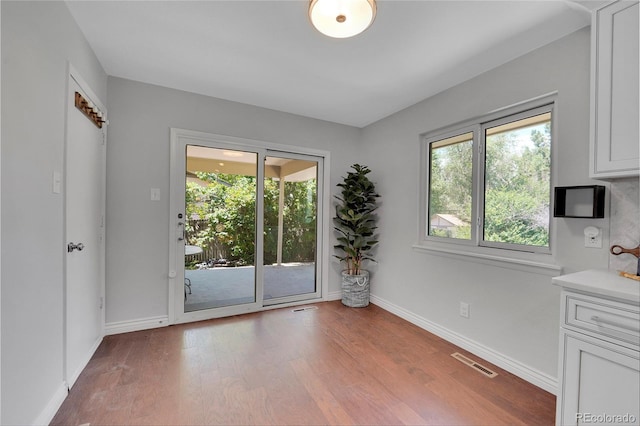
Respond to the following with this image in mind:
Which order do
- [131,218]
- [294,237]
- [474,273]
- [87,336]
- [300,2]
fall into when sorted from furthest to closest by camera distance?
[294,237] → [131,218] → [474,273] → [87,336] → [300,2]

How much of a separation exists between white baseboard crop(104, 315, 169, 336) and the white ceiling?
2.33m

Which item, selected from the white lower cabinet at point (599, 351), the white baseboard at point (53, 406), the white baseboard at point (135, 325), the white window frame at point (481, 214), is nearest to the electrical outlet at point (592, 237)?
the white window frame at point (481, 214)

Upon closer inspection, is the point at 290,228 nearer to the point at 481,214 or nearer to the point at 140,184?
the point at 140,184

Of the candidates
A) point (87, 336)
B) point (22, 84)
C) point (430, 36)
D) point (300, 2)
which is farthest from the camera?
point (87, 336)

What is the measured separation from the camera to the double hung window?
1.99m

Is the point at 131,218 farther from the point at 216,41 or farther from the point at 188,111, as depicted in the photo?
the point at 216,41

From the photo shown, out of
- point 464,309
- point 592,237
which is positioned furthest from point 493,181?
point 464,309

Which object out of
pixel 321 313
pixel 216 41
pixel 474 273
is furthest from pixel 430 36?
pixel 321 313

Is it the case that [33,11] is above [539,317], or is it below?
above

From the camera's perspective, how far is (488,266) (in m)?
2.21

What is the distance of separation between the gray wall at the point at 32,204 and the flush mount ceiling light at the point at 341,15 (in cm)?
138

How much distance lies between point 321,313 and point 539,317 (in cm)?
202

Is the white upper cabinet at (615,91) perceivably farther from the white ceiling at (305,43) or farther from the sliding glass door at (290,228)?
the sliding glass door at (290,228)

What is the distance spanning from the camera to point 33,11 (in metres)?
1.32
